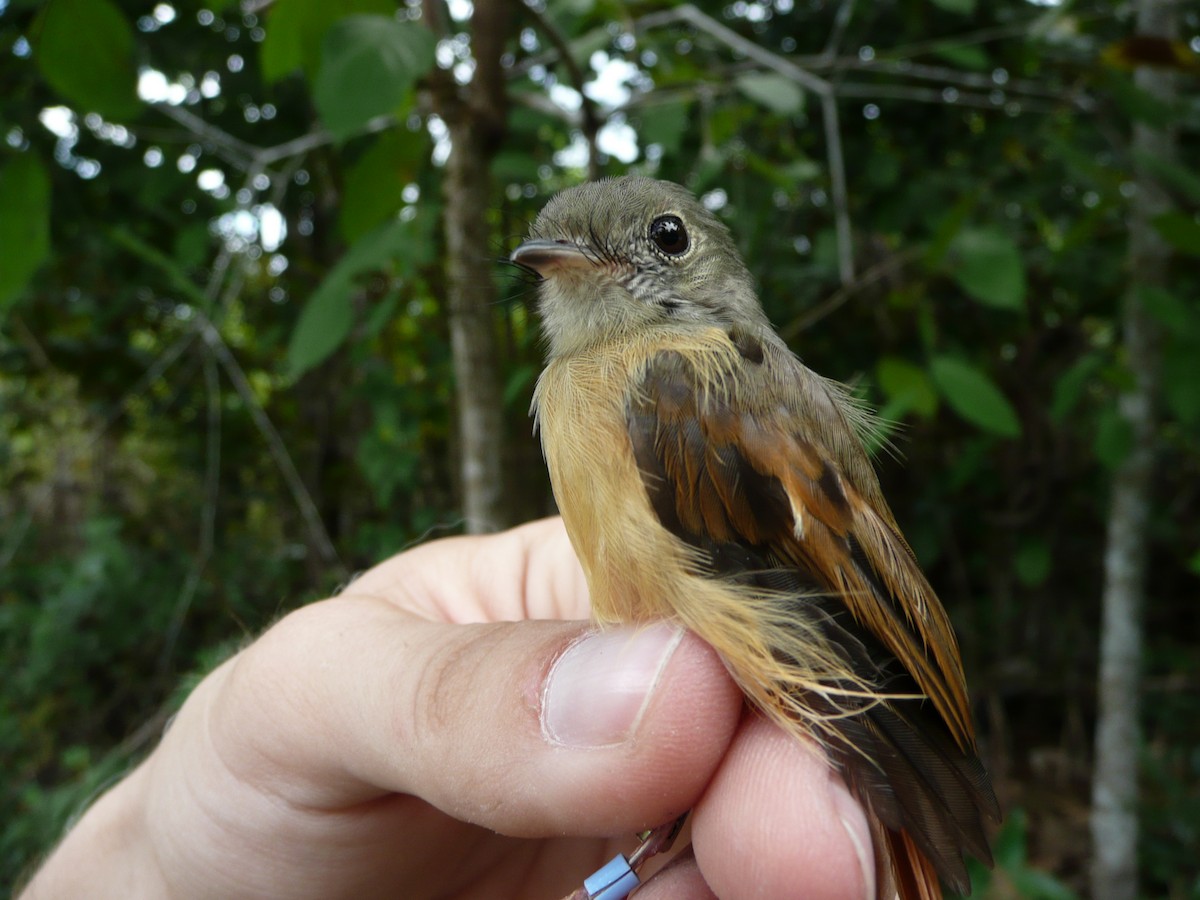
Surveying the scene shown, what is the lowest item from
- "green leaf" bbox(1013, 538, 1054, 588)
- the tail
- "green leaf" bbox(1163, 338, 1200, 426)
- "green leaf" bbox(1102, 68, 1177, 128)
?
"green leaf" bbox(1013, 538, 1054, 588)

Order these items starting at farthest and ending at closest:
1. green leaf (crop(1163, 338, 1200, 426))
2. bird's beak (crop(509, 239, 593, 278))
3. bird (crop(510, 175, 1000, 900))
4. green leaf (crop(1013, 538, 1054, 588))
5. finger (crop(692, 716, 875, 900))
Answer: green leaf (crop(1013, 538, 1054, 588)) → green leaf (crop(1163, 338, 1200, 426)) → bird's beak (crop(509, 239, 593, 278)) → bird (crop(510, 175, 1000, 900)) → finger (crop(692, 716, 875, 900))

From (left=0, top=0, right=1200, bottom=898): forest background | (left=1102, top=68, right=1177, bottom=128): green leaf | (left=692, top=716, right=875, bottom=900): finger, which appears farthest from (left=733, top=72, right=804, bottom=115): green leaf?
(left=692, top=716, right=875, bottom=900): finger

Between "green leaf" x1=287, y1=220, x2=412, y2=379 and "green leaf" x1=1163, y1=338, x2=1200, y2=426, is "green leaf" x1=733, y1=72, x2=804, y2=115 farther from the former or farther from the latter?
"green leaf" x1=1163, y1=338, x2=1200, y2=426

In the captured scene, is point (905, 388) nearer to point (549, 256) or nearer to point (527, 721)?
point (549, 256)

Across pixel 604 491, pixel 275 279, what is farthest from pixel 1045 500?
pixel 275 279

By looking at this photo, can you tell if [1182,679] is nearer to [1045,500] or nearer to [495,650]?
[1045,500]

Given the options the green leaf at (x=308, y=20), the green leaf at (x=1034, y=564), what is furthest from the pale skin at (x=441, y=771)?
the green leaf at (x=1034, y=564)

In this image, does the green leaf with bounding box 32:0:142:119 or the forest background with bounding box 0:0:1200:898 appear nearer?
the green leaf with bounding box 32:0:142:119
